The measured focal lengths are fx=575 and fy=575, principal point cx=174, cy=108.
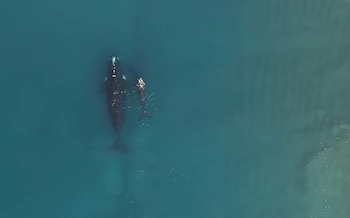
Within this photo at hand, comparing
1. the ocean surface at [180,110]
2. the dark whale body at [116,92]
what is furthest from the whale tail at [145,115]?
the dark whale body at [116,92]

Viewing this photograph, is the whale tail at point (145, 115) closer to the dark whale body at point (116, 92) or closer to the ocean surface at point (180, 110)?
the ocean surface at point (180, 110)

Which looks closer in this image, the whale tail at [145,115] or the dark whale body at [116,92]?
the dark whale body at [116,92]

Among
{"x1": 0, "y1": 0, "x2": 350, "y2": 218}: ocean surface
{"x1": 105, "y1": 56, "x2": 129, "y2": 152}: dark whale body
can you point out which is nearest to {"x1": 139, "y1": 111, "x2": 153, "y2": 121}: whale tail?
{"x1": 0, "y1": 0, "x2": 350, "y2": 218}: ocean surface

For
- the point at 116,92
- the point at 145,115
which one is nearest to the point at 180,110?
the point at 145,115

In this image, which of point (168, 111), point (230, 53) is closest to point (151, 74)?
point (168, 111)

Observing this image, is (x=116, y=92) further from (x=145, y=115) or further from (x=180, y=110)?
(x=180, y=110)
